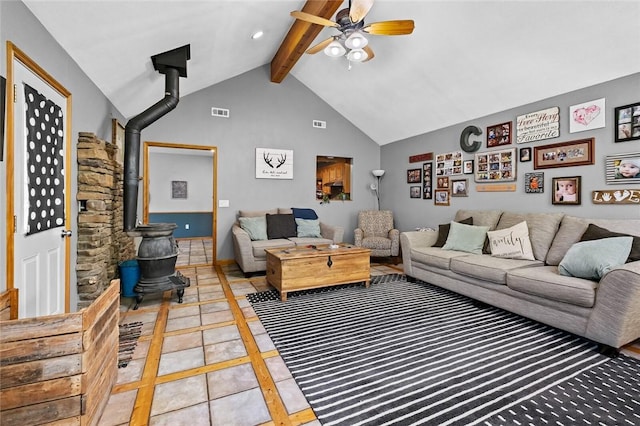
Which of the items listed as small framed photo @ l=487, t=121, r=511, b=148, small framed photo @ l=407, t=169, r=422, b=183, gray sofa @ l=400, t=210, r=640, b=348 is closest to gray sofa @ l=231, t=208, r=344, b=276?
gray sofa @ l=400, t=210, r=640, b=348

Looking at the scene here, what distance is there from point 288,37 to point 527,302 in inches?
171

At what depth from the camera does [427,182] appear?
5.16 metres

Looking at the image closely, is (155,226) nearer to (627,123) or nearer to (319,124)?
(319,124)

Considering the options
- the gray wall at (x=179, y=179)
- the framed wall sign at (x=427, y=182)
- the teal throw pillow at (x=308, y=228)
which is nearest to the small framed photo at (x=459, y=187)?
the framed wall sign at (x=427, y=182)

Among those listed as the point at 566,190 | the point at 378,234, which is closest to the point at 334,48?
the point at 566,190

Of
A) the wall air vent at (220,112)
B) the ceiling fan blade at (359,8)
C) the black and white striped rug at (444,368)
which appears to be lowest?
the black and white striped rug at (444,368)

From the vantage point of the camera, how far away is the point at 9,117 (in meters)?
1.71

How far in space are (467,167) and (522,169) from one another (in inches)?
31.4

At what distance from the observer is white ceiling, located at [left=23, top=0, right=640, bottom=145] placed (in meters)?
2.47

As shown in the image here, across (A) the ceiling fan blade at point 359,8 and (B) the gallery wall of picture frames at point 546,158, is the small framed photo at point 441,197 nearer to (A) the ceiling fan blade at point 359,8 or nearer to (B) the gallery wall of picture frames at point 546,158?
(B) the gallery wall of picture frames at point 546,158

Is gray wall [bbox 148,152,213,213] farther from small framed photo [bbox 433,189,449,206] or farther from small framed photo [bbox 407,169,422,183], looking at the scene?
small framed photo [bbox 433,189,449,206]

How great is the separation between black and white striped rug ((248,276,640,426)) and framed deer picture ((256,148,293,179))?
2858 mm

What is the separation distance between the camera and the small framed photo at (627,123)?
2777mm

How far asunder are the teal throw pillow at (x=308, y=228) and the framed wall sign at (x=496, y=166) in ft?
8.48
